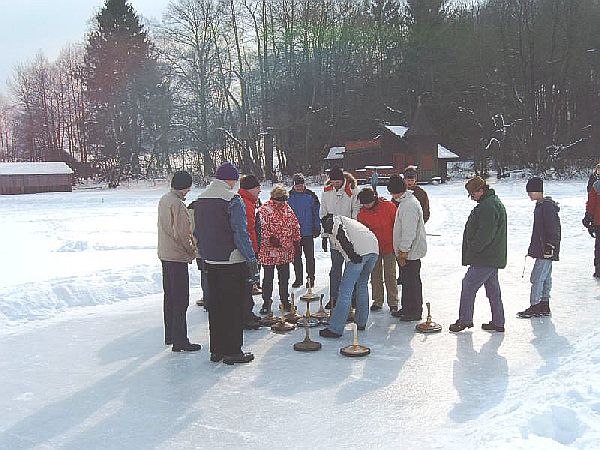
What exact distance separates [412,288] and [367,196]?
4.03ft

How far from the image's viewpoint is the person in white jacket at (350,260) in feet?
20.2

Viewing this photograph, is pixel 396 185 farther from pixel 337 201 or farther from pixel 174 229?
pixel 174 229

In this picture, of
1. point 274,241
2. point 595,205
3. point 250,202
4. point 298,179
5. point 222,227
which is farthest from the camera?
point 595,205

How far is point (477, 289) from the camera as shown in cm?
649

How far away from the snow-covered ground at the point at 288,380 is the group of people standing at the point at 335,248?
30 cm

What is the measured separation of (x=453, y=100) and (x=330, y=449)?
44.8m

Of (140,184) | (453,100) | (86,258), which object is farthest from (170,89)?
(86,258)

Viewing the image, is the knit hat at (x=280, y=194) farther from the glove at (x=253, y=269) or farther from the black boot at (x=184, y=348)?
the black boot at (x=184, y=348)

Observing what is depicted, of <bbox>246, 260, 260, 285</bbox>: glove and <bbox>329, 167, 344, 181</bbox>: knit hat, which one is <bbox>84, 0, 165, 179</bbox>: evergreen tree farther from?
<bbox>246, 260, 260, 285</bbox>: glove

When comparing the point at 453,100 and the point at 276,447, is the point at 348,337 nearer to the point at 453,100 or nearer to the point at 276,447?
the point at 276,447

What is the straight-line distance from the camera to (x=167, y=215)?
6.00m

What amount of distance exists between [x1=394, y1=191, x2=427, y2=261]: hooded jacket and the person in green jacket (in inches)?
26.4

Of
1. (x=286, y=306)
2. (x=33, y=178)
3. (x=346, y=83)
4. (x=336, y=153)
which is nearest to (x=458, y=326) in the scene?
(x=286, y=306)

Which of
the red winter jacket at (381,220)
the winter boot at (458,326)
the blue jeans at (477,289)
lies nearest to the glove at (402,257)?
the red winter jacket at (381,220)
